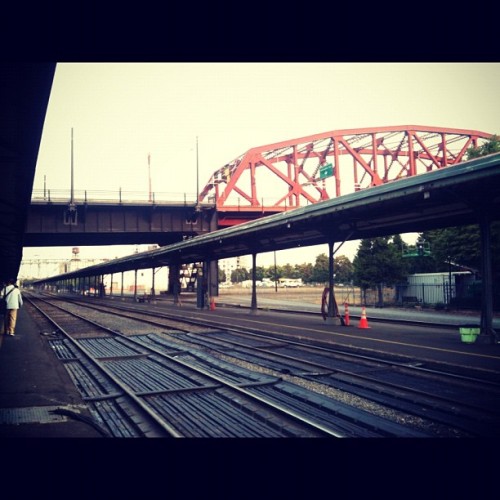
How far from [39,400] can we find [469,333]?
12008 mm

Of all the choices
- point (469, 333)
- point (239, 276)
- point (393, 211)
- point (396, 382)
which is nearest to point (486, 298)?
point (469, 333)

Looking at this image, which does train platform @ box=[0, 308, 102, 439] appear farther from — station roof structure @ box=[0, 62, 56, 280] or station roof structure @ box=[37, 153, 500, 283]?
station roof structure @ box=[37, 153, 500, 283]

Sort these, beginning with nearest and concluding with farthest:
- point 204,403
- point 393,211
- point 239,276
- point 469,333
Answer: point 204,403
point 469,333
point 393,211
point 239,276

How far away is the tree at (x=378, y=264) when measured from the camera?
40.8m

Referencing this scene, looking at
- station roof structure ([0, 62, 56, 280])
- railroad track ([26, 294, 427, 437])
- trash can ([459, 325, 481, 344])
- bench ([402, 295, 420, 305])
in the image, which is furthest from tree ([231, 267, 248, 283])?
railroad track ([26, 294, 427, 437])

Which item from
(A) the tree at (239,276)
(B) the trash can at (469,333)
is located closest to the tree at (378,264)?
(B) the trash can at (469,333)

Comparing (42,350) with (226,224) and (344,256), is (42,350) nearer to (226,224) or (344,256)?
(226,224)

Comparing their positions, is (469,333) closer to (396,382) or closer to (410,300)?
(396,382)

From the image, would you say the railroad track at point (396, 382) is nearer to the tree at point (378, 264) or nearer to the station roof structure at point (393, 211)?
Result: the station roof structure at point (393, 211)

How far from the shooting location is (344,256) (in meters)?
111

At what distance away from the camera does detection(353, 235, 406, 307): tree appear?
40.8 m

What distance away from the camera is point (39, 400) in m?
7.00
